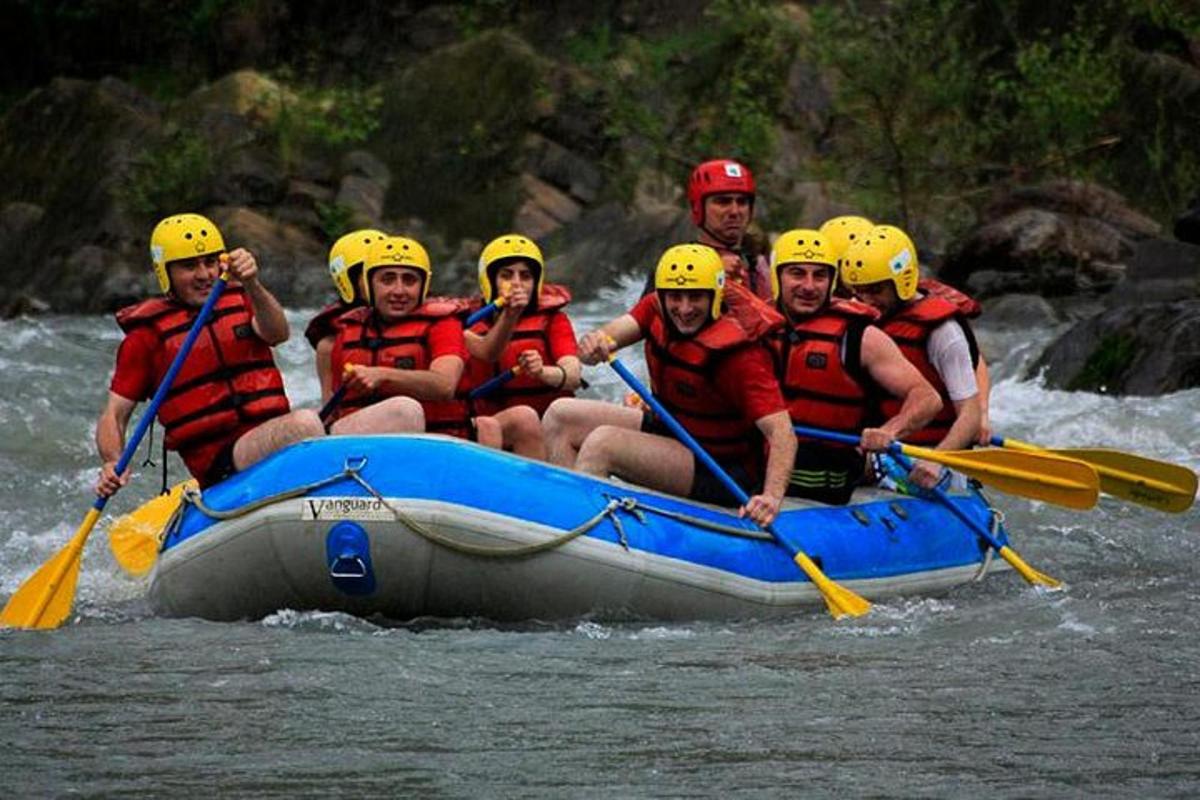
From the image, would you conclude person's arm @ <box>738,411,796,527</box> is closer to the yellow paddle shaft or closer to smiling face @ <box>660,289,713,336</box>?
smiling face @ <box>660,289,713,336</box>

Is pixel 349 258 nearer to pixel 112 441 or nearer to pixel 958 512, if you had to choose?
pixel 112 441

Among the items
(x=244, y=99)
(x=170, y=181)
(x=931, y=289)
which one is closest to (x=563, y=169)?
(x=244, y=99)

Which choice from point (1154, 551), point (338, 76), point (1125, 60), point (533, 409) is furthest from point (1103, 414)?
point (338, 76)

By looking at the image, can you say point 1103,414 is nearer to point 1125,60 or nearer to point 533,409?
point 533,409

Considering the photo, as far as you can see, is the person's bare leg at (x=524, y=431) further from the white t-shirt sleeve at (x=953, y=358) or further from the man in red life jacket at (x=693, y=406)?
the white t-shirt sleeve at (x=953, y=358)

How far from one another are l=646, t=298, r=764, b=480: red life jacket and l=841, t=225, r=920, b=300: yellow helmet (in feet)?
2.94

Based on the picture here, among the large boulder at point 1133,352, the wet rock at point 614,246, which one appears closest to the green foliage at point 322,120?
the wet rock at point 614,246

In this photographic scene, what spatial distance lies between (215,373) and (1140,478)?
361 centimetres

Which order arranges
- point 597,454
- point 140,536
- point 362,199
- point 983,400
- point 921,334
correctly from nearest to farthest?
point 597,454 → point 921,334 → point 983,400 → point 140,536 → point 362,199

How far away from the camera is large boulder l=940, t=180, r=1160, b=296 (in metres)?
18.0

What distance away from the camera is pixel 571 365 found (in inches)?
341

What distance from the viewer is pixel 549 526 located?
25.0 feet

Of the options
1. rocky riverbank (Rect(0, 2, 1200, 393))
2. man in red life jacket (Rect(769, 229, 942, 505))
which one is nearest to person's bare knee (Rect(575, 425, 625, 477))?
man in red life jacket (Rect(769, 229, 942, 505))

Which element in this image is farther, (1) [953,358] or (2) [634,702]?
(1) [953,358]
